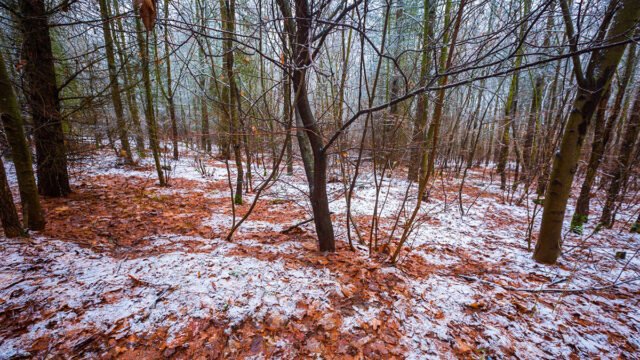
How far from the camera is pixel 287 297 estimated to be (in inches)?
83.5

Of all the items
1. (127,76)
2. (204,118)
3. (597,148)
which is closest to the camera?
(597,148)

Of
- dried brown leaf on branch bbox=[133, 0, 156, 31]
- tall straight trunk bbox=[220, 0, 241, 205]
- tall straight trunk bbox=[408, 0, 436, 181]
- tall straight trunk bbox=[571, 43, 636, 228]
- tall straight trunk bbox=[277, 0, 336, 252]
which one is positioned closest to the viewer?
dried brown leaf on branch bbox=[133, 0, 156, 31]

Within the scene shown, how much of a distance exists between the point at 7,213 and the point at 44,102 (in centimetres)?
224

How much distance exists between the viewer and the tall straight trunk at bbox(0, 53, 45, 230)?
2.32 metres

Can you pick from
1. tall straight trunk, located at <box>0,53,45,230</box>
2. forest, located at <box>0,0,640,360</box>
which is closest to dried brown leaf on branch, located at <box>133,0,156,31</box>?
forest, located at <box>0,0,640,360</box>

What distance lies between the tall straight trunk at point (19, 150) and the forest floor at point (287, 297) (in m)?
0.26

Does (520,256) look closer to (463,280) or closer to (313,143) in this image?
(463,280)

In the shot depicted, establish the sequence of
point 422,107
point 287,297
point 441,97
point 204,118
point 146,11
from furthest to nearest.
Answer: point 204,118 → point 422,107 → point 287,297 → point 441,97 → point 146,11

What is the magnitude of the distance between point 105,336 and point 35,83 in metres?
4.34

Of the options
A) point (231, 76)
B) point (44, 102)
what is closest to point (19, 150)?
point (44, 102)

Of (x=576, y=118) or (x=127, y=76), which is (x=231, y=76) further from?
(x=127, y=76)

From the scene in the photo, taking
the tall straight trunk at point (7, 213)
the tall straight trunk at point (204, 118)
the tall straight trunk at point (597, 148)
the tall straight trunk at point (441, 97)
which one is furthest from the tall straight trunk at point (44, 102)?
the tall straight trunk at point (597, 148)

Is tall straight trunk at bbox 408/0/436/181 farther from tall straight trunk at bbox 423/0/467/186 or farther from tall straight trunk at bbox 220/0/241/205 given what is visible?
tall straight trunk at bbox 220/0/241/205

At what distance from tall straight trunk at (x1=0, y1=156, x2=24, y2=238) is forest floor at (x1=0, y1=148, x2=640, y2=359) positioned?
0.37 feet
